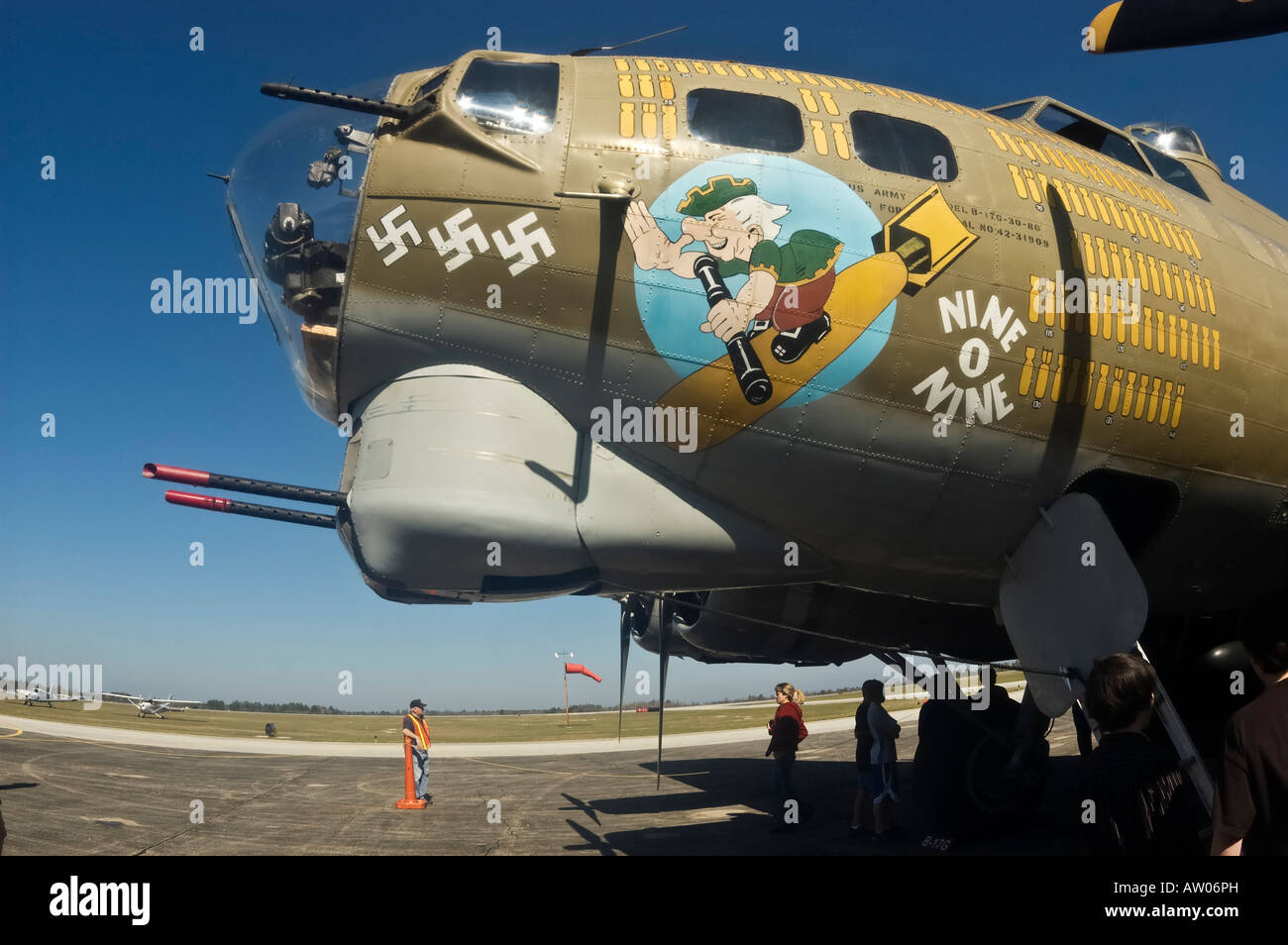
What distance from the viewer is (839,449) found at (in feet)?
21.6

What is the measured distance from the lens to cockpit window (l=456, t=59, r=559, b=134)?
6.30 metres

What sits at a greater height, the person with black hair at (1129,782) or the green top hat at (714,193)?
the green top hat at (714,193)

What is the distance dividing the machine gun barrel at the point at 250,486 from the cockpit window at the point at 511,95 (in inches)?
115

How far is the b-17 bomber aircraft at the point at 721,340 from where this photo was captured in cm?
612

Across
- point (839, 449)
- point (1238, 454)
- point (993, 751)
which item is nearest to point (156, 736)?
point (993, 751)

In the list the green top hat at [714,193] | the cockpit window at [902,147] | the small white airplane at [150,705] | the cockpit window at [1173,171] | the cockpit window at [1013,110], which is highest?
the cockpit window at [1013,110]

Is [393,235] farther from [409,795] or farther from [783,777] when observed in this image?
[409,795]

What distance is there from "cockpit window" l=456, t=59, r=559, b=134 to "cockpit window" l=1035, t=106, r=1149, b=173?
17.5 ft

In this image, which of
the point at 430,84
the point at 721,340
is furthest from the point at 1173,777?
the point at 430,84

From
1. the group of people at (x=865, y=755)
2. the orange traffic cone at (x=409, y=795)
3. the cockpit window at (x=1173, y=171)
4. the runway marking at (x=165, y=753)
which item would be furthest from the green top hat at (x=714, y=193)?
the runway marking at (x=165, y=753)

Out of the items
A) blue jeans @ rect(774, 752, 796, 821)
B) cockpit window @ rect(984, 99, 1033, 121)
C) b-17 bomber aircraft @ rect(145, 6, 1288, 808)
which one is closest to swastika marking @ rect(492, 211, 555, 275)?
b-17 bomber aircraft @ rect(145, 6, 1288, 808)

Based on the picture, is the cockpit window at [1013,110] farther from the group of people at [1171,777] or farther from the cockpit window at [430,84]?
the group of people at [1171,777]

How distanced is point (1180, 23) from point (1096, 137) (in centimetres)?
289
